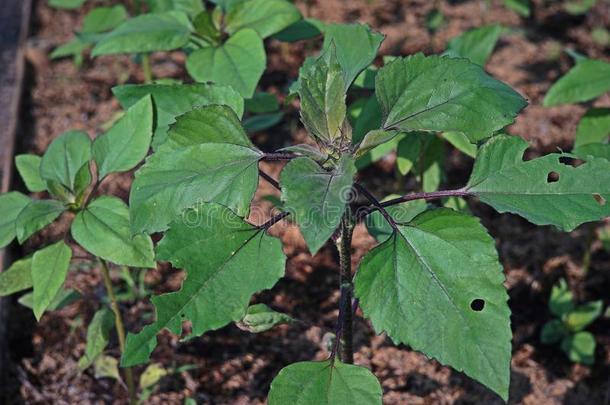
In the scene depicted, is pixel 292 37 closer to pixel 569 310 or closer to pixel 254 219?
pixel 254 219

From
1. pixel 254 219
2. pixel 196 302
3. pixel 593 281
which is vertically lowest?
pixel 593 281

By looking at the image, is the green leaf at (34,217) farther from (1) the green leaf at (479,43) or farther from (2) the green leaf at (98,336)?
(1) the green leaf at (479,43)

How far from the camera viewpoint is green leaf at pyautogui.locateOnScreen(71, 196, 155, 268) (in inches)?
77.9

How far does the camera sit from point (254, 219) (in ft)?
9.82

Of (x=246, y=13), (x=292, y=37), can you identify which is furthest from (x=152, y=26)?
(x=292, y=37)

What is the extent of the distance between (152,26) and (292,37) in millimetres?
475

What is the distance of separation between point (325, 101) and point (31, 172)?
41.2 inches

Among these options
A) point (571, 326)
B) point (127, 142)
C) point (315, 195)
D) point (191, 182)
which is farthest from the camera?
point (571, 326)

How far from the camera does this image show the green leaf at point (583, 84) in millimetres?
2613

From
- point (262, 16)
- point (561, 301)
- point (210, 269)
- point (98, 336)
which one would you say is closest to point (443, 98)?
point (210, 269)

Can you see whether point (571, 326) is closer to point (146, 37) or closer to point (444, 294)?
point (444, 294)

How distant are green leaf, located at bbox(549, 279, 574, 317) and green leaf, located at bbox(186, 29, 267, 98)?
1333 millimetres

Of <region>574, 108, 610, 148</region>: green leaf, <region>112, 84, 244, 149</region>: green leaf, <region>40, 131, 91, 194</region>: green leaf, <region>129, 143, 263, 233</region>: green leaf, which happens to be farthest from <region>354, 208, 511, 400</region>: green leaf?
<region>574, 108, 610, 148</region>: green leaf

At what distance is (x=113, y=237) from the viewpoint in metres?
1.99
